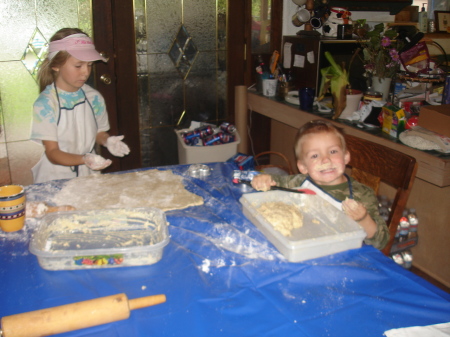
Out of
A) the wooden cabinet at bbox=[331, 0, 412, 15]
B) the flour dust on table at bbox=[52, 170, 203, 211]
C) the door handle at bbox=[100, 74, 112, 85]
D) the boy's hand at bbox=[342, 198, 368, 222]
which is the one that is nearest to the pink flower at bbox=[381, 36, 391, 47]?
the wooden cabinet at bbox=[331, 0, 412, 15]

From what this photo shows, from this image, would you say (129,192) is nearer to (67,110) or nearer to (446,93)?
(67,110)

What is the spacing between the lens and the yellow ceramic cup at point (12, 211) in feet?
4.23

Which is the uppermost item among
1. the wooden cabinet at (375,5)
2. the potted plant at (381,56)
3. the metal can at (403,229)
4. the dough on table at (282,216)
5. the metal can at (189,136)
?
the wooden cabinet at (375,5)

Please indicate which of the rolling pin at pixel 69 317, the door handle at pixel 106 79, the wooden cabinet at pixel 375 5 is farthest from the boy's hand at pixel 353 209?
the wooden cabinet at pixel 375 5

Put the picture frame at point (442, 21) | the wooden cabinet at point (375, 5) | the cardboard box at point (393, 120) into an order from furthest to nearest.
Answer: the picture frame at point (442, 21)
the wooden cabinet at point (375, 5)
the cardboard box at point (393, 120)

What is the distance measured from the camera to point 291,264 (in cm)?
112

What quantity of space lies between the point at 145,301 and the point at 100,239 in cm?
37

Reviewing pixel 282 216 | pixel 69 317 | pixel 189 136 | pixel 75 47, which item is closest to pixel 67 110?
pixel 75 47

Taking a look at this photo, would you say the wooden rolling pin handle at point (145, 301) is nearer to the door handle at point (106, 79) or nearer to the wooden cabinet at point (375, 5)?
the door handle at point (106, 79)

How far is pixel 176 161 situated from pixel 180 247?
2246 mm

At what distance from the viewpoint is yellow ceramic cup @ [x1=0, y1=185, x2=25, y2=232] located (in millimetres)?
1289

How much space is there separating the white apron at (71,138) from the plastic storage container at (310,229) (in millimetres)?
1160

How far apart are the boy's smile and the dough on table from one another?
0.17m

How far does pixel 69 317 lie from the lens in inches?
34.7
